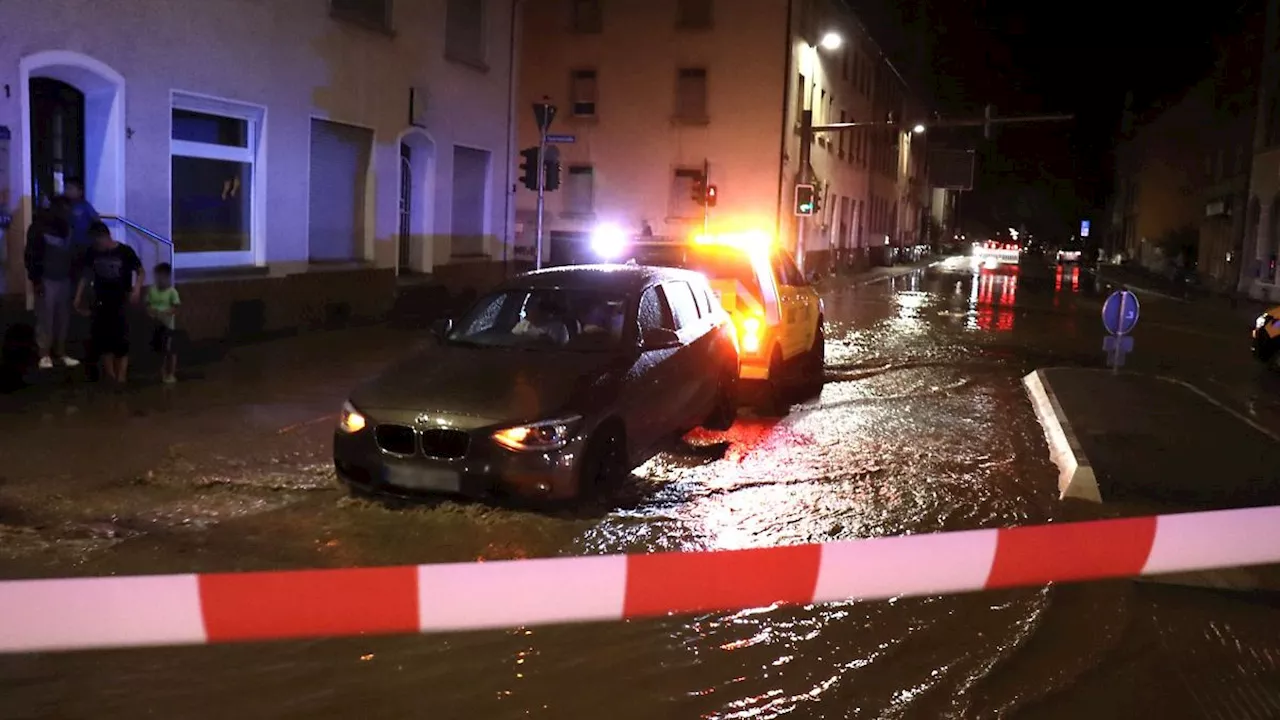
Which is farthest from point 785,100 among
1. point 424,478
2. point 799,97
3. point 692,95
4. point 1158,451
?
point 424,478

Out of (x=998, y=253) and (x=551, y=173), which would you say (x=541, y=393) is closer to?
(x=551, y=173)

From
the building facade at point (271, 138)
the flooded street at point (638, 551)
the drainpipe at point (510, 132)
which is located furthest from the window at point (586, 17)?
the flooded street at point (638, 551)

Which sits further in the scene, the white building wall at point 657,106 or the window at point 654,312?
the white building wall at point 657,106

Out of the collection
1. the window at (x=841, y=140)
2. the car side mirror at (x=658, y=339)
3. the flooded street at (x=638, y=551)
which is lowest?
the flooded street at (x=638, y=551)

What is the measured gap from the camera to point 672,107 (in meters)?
36.3

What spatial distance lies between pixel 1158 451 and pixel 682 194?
28.1 meters

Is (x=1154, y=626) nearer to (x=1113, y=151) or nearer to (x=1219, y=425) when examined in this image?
(x=1219, y=425)

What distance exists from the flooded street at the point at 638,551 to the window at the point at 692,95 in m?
25.1

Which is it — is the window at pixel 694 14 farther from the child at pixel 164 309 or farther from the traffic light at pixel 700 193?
the child at pixel 164 309

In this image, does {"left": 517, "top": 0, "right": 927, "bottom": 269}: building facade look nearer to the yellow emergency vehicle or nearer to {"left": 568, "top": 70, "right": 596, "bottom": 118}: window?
{"left": 568, "top": 70, "right": 596, "bottom": 118}: window

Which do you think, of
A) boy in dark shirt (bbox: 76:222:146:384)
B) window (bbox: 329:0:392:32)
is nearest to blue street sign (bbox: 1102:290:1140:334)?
boy in dark shirt (bbox: 76:222:146:384)

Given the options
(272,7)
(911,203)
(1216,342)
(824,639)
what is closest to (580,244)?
→ (272,7)

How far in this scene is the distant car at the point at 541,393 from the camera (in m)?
6.96

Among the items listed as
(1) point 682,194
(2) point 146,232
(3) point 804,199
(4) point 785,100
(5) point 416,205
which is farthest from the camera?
(1) point 682,194
